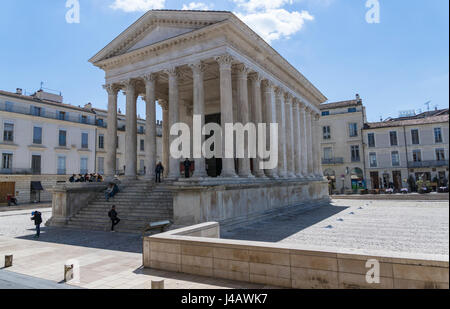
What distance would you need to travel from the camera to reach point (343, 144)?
1873 inches

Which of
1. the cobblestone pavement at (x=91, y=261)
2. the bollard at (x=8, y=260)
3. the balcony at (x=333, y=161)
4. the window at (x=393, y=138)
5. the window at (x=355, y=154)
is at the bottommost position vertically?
the cobblestone pavement at (x=91, y=261)

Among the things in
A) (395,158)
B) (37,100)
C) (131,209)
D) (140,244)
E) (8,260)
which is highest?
(37,100)

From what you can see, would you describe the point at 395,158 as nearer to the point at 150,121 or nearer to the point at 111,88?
the point at 150,121

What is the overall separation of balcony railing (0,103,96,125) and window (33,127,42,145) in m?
1.68

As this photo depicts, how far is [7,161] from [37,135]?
447 cm

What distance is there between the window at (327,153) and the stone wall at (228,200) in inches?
1143

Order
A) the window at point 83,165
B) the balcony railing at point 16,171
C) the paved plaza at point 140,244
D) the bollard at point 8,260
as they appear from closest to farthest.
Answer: the paved plaza at point 140,244 < the bollard at point 8,260 < the balcony railing at point 16,171 < the window at point 83,165

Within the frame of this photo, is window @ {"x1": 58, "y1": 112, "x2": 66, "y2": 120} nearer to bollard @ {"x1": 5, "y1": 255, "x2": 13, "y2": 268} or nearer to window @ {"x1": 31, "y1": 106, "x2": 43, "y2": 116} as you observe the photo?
window @ {"x1": 31, "y1": 106, "x2": 43, "y2": 116}

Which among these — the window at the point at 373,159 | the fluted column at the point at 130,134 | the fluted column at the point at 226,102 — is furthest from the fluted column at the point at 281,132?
the window at the point at 373,159

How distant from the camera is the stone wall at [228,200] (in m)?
12.6

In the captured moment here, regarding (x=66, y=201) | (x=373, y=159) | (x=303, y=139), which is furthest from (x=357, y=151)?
(x=66, y=201)

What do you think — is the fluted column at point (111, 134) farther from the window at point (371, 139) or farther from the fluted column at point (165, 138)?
the window at point (371, 139)

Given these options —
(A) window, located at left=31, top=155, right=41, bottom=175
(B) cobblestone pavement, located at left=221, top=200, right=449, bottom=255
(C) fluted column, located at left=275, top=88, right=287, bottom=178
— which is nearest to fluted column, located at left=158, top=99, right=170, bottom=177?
(C) fluted column, located at left=275, top=88, right=287, bottom=178
